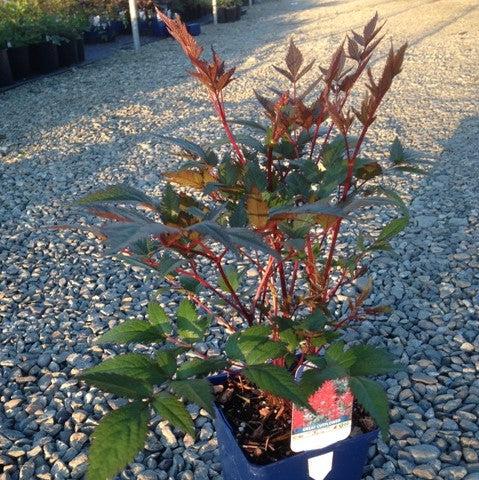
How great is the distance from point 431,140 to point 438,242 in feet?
6.34

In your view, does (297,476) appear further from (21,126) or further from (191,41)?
(21,126)

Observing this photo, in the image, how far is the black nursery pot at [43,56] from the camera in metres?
7.81

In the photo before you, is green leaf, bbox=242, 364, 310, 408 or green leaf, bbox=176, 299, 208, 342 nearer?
green leaf, bbox=242, 364, 310, 408

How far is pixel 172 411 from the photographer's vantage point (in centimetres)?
94

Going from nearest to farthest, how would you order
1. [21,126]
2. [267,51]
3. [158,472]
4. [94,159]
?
[158,472] → [94,159] → [21,126] → [267,51]

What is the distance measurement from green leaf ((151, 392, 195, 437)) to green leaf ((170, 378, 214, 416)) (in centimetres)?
2

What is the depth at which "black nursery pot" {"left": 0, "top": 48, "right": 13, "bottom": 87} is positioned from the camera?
280 inches

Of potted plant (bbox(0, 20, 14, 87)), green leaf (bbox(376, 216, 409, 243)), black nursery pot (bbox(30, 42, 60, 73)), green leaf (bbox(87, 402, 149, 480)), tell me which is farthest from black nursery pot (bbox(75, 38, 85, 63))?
green leaf (bbox(87, 402, 149, 480))

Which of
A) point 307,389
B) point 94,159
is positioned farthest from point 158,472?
point 94,159

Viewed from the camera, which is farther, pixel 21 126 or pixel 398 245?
pixel 21 126

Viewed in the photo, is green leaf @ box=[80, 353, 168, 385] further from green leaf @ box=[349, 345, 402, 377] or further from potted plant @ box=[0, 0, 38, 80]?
potted plant @ box=[0, 0, 38, 80]

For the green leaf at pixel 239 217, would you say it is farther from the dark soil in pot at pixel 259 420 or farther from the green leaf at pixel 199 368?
the dark soil in pot at pixel 259 420

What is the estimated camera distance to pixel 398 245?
3240mm

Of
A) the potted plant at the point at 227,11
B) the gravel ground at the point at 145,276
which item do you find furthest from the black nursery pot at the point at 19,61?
the potted plant at the point at 227,11
